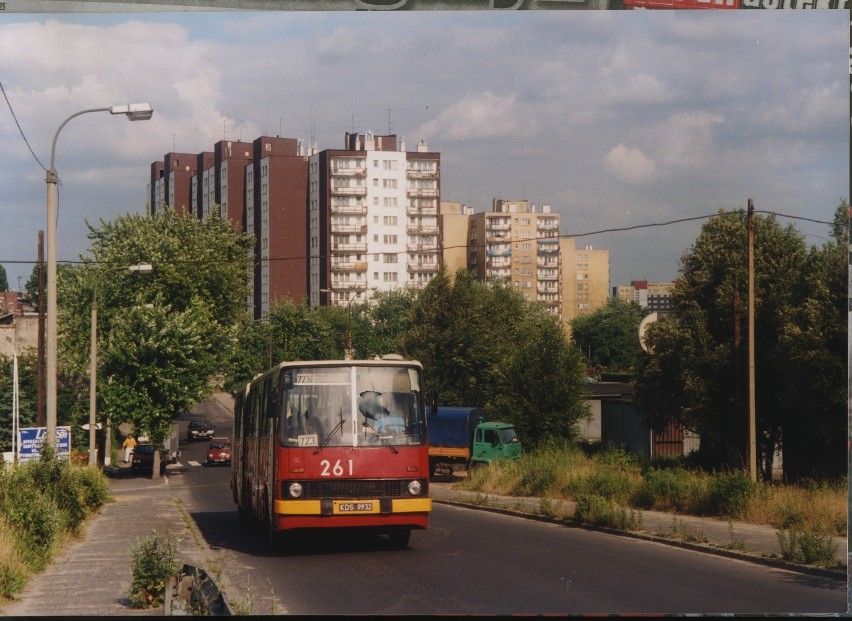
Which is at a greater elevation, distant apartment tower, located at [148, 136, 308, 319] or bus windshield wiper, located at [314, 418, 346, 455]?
distant apartment tower, located at [148, 136, 308, 319]

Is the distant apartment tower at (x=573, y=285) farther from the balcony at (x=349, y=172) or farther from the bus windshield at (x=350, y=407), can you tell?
the bus windshield at (x=350, y=407)

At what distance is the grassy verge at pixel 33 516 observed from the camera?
40.6 feet

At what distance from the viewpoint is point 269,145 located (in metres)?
121

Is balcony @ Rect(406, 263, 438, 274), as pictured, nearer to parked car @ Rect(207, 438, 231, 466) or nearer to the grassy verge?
parked car @ Rect(207, 438, 231, 466)

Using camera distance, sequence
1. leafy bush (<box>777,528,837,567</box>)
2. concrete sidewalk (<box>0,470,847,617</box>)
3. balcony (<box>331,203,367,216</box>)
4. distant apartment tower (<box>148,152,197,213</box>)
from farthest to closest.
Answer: distant apartment tower (<box>148,152,197,213</box>)
balcony (<box>331,203,367,216</box>)
leafy bush (<box>777,528,837,567</box>)
concrete sidewalk (<box>0,470,847,617</box>)

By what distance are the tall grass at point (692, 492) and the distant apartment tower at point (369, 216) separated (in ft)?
290

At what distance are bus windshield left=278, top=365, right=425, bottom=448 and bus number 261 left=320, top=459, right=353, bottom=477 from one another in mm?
278

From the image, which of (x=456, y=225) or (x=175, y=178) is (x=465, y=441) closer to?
(x=175, y=178)

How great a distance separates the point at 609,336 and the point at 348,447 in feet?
400

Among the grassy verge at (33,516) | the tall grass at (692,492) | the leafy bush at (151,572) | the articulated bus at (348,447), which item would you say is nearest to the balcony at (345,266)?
the tall grass at (692,492)

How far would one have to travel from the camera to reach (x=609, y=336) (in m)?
134

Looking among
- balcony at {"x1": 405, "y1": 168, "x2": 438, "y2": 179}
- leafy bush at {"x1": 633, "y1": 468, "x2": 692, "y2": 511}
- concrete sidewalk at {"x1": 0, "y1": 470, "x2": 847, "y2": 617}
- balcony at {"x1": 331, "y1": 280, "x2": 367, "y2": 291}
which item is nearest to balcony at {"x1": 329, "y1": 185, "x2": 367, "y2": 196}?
balcony at {"x1": 405, "y1": 168, "x2": 438, "y2": 179}

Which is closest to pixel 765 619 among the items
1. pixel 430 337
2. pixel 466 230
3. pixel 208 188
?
pixel 430 337

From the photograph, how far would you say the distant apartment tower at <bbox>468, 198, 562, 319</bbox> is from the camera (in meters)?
162
